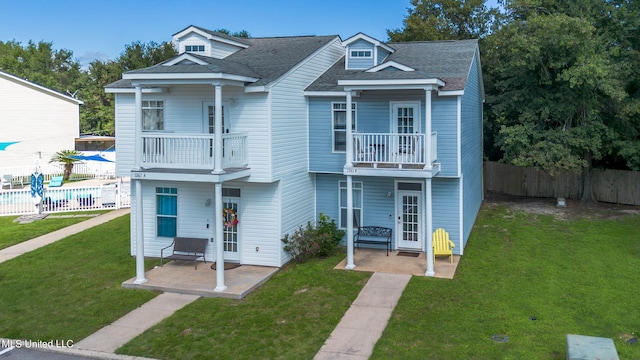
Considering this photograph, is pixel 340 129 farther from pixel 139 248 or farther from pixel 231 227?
pixel 139 248

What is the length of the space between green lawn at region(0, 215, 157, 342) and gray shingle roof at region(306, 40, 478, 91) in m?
8.34

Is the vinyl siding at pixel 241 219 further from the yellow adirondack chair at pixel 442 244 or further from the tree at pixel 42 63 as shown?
the tree at pixel 42 63

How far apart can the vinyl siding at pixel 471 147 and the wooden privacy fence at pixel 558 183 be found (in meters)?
3.70

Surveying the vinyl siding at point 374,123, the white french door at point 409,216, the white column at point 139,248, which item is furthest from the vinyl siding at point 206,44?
the white french door at point 409,216

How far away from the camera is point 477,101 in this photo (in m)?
23.2

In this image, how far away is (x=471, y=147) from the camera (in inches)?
818

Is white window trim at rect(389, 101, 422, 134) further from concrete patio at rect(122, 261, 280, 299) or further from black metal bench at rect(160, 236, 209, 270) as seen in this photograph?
black metal bench at rect(160, 236, 209, 270)

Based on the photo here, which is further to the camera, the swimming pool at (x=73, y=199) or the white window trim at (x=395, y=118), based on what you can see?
the swimming pool at (x=73, y=199)

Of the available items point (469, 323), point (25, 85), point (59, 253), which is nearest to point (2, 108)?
point (25, 85)

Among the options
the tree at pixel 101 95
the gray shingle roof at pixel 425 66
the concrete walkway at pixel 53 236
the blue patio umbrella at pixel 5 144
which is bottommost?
the concrete walkway at pixel 53 236

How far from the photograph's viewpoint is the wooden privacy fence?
2512 centimetres

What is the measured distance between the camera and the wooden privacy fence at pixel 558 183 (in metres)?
25.1

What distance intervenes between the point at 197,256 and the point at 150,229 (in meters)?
2.25

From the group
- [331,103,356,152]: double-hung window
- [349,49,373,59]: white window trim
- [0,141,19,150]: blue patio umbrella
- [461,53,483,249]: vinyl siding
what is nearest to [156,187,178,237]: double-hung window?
[331,103,356,152]: double-hung window
